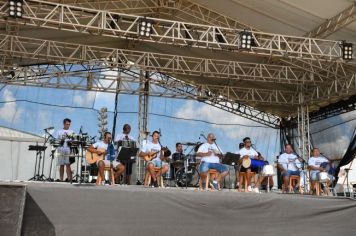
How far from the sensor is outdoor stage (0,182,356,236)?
6496 millimetres

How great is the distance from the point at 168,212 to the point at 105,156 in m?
2.73

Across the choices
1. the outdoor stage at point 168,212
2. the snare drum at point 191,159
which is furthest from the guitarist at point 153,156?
the outdoor stage at point 168,212

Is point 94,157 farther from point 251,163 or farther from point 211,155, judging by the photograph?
point 251,163

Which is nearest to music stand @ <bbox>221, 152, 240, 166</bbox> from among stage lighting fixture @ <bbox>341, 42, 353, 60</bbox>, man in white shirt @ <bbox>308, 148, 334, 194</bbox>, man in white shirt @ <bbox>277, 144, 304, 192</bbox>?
man in white shirt @ <bbox>277, 144, 304, 192</bbox>

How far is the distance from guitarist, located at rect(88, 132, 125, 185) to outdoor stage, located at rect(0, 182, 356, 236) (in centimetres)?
198

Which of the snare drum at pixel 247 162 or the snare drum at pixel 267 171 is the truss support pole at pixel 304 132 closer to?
the snare drum at pixel 267 171

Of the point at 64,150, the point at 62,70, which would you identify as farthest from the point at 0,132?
the point at 64,150

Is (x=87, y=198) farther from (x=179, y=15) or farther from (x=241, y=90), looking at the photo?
(x=241, y=90)

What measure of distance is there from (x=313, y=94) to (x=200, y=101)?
3901mm

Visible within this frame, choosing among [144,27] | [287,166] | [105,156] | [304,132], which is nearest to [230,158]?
[287,166]

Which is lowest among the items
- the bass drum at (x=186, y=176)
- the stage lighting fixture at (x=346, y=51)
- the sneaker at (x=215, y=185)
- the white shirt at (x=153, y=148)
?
the sneaker at (x=215, y=185)

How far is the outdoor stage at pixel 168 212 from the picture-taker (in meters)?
6.50

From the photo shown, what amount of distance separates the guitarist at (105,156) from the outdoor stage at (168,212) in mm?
1982

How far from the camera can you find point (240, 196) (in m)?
7.59
